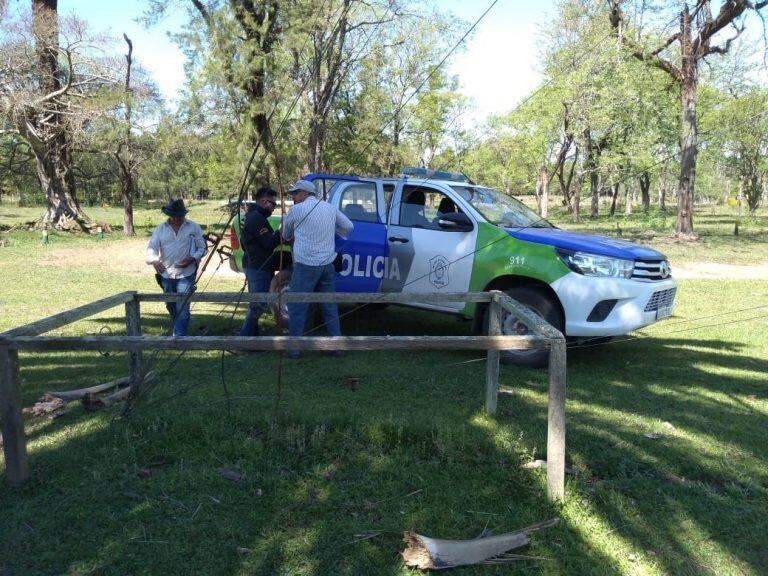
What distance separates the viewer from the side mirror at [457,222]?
6387 mm

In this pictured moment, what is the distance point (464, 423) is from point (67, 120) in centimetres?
2028

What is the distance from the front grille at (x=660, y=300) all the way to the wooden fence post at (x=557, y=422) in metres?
3.10

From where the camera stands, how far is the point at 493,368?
432 centimetres

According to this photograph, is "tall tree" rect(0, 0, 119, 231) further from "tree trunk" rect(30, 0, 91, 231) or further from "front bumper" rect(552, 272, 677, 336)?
"front bumper" rect(552, 272, 677, 336)

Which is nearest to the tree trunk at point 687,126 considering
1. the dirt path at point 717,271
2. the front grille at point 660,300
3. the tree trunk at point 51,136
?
the dirt path at point 717,271

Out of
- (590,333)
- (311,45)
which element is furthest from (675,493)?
(311,45)

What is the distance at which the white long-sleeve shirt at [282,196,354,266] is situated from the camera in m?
5.82

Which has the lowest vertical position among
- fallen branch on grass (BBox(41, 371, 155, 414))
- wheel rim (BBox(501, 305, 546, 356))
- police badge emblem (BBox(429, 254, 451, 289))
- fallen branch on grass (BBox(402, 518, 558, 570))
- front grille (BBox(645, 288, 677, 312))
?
fallen branch on grass (BBox(402, 518, 558, 570))

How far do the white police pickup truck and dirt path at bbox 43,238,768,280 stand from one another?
6.24 metres

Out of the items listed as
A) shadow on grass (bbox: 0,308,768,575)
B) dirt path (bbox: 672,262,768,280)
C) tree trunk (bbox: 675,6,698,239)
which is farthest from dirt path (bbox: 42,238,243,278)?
tree trunk (bbox: 675,6,698,239)

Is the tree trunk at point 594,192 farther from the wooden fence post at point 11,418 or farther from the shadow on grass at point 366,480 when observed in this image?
the wooden fence post at point 11,418

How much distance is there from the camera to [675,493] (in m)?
3.30

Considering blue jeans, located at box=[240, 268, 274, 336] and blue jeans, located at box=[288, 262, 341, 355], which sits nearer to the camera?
blue jeans, located at box=[288, 262, 341, 355]

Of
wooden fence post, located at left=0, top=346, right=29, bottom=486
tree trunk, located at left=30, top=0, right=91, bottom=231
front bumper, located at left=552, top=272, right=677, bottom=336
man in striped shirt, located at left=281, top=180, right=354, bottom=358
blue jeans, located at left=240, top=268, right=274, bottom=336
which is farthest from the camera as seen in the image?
tree trunk, located at left=30, top=0, right=91, bottom=231
